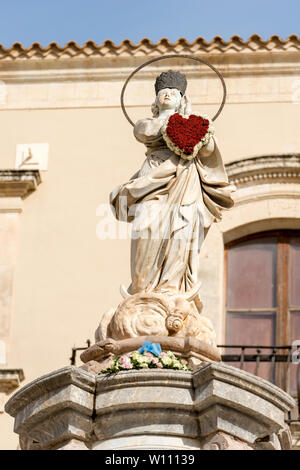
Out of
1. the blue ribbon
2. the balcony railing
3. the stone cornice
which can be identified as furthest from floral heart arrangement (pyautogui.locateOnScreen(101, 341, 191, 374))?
the stone cornice

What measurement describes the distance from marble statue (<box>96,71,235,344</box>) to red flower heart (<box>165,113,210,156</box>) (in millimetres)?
83

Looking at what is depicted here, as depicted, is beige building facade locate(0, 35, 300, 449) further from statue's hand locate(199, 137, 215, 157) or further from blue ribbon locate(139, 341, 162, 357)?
blue ribbon locate(139, 341, 162, 357)

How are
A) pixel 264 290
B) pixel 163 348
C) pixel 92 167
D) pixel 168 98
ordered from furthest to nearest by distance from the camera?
pixel 92 167
pixel 264 290
pixel 168 98
pixel 163 348

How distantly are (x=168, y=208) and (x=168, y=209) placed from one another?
0.03 feet

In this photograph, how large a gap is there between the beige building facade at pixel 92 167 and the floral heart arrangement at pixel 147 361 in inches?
192

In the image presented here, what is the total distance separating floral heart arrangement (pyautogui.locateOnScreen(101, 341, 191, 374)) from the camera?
885 centimetres

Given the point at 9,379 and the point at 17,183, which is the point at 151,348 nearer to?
the point at 9,379

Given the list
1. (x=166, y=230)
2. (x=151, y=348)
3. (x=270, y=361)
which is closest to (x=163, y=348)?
(x=151, y=348)

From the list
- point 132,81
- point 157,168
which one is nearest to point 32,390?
point 157,168

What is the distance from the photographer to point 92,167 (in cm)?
1508

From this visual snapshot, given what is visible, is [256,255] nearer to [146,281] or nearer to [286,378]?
[286,378]

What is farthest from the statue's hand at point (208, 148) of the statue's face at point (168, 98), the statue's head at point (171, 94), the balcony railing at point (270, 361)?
A: the balcony railing at point (270, 361)

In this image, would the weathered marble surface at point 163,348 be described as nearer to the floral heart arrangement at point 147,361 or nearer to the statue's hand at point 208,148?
the floral heart arrangement at point 147,361

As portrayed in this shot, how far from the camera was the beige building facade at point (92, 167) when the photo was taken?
14258 millimetres
